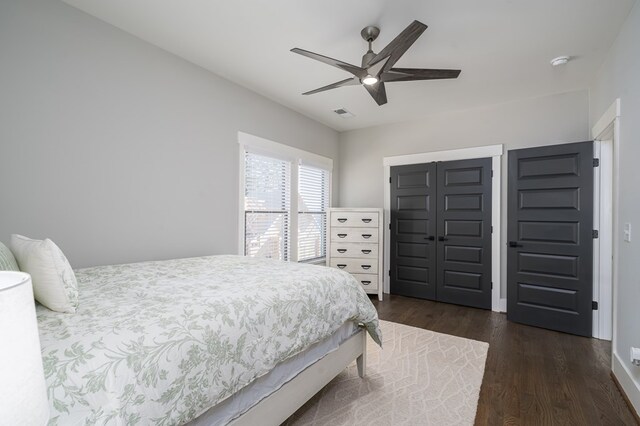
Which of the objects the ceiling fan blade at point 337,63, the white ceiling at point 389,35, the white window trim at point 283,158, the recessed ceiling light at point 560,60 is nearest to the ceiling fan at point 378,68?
the ceiling fan blade at point 337,63

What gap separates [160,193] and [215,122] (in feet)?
3.09

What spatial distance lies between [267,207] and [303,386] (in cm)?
231

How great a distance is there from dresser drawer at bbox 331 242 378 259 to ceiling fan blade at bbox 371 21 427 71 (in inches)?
105

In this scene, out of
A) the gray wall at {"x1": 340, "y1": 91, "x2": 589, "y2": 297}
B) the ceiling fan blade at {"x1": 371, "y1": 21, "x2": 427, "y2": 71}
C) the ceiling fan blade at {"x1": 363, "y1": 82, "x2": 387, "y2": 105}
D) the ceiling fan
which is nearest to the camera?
the ceiling fan blade at {"x1": 371, "y1": 21, "x2": 427, "y2": 71}

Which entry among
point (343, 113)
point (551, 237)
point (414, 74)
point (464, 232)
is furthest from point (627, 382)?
point (343, 113)

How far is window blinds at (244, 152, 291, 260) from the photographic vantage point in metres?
3.43

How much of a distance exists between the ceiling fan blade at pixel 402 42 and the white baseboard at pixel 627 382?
254 centimetres

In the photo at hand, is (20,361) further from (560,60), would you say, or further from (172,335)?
(560,60)

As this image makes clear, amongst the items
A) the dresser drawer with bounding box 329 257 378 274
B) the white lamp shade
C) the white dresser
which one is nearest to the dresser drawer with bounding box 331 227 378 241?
the white dresser

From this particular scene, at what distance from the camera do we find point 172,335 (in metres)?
1.07

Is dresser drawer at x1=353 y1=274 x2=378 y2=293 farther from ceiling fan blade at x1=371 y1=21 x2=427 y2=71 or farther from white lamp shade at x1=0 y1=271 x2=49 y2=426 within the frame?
white lamp shade at x1=0 y1=271 x2=49 y2=426

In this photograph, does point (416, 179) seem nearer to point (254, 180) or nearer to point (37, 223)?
point (254, 180)

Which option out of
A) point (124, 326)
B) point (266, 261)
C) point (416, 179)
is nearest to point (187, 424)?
point (124, 326)

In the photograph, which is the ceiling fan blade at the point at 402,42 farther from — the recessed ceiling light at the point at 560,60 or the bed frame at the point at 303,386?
the bed frame at the point at 303,386
